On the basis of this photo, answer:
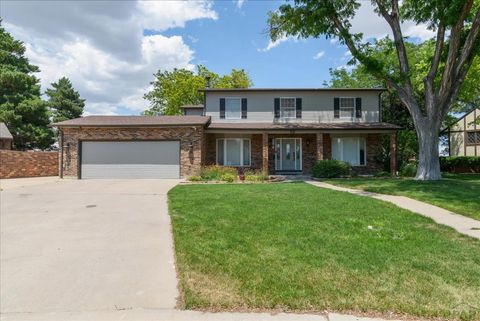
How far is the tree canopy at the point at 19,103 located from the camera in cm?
2830

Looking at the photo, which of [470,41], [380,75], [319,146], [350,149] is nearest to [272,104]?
[319,146]

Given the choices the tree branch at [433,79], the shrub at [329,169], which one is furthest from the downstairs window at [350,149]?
the tree branch at [433,79]

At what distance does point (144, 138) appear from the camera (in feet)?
A: 59.7

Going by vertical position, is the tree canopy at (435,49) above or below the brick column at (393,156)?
above

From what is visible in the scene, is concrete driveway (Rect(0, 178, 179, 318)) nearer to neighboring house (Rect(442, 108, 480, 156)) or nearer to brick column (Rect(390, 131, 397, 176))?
brick column (Rect(390, 131, 397, 176))

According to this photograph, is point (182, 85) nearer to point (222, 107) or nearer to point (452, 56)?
point (222, 107)

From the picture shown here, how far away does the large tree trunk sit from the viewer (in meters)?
14.4

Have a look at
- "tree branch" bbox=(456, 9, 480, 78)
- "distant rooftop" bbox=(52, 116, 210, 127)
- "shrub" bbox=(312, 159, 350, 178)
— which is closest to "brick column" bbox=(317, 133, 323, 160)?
"shrub" bbox=(312, 159, 350, 178)

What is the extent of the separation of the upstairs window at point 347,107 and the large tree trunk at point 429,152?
619 centimetres

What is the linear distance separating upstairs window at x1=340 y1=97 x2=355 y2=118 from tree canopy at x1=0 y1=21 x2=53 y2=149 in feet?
85.3

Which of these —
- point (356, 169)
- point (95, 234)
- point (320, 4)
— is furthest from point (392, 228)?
point (356, 169)

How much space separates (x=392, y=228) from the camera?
18.6 ft

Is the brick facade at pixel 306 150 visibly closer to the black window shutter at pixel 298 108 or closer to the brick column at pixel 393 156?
the black window shutter at pixel 298 108

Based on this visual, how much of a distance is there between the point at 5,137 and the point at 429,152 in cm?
2935
